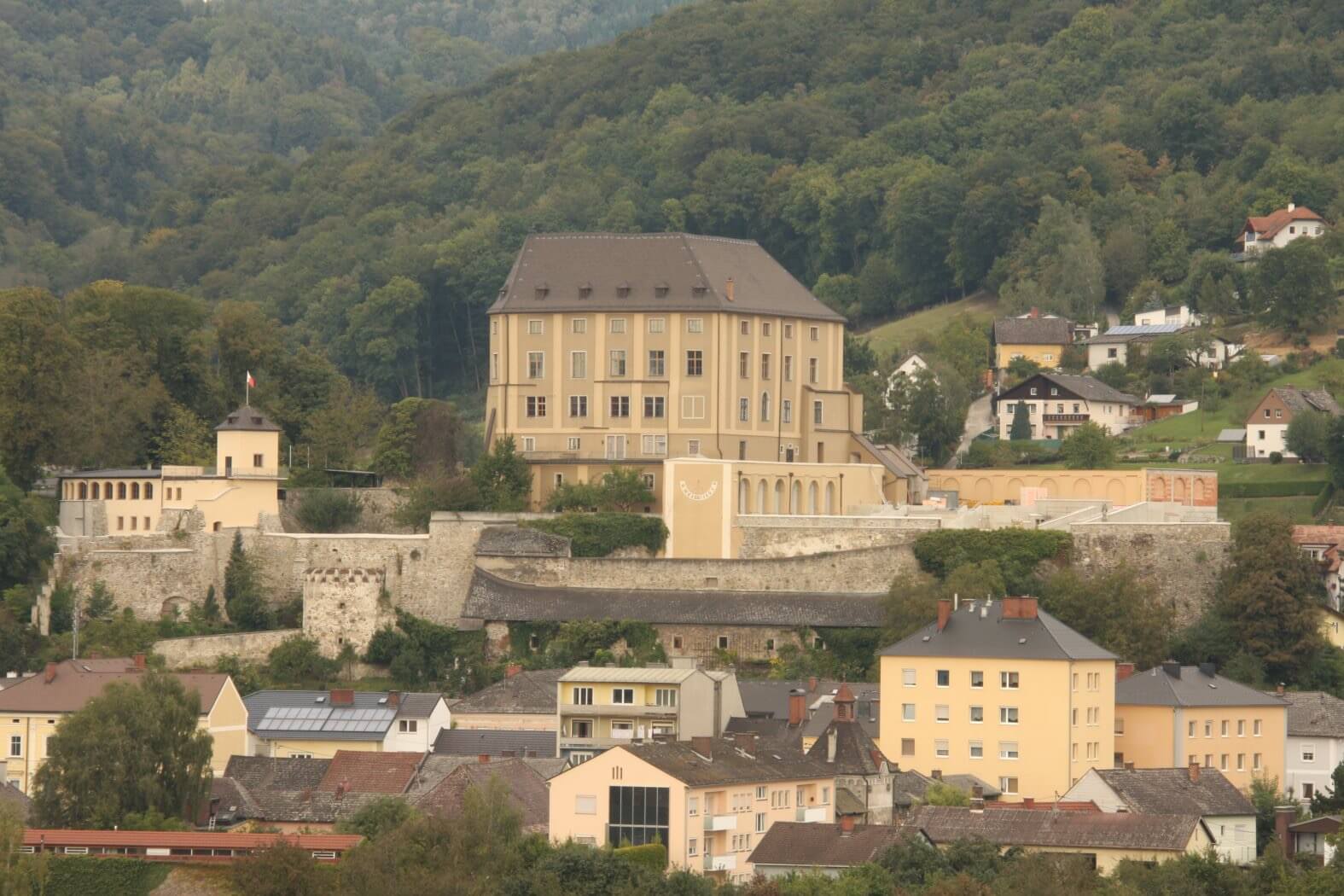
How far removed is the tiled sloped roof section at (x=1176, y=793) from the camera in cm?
5953

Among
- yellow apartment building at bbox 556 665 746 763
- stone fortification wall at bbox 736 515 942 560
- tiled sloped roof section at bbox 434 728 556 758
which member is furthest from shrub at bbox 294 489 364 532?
yellow apartment building at bbox 556 665 746 763

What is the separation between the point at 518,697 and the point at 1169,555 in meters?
17.1

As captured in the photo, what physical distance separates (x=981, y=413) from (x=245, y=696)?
42947 mm

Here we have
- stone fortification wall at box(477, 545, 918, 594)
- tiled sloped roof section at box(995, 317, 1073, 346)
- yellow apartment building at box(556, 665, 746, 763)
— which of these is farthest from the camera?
tiled sloped roof section at box(995, 317, 1073, 346)

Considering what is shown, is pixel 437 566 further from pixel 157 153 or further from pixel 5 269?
pixel 157 153

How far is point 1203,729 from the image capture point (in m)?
66.8

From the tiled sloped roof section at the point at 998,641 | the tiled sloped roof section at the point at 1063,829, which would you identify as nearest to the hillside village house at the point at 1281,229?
the tiled sloped roof section at the point at 998,641

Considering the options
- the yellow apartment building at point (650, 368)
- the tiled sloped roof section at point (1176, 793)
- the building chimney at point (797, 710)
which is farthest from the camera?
the yellow apartment building at point (650, 368)

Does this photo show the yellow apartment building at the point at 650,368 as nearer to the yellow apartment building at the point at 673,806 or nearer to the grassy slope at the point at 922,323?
the yellow apartment building at the point at 673,806

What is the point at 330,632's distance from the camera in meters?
76.2

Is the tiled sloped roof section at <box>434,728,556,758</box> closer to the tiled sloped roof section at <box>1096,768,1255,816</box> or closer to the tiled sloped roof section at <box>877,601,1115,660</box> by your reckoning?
the tiled sloped roof section at <box>877,601,1115,660</box>

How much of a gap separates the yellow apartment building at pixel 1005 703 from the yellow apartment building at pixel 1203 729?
1.14 metres

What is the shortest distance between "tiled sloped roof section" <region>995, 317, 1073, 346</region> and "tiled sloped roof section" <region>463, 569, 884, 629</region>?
133 ft

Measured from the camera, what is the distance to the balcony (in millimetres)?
57094
